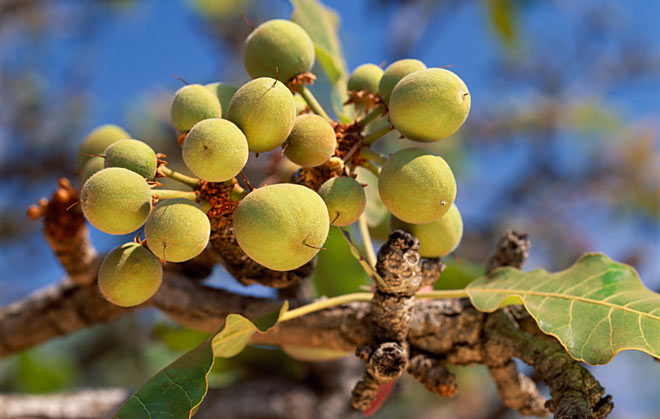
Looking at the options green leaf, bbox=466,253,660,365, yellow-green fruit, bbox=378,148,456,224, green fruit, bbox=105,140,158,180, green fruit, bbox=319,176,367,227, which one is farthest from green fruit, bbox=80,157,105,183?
green leaf, bbox=466,253,660,365

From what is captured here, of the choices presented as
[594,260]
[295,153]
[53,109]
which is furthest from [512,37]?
[53,109]

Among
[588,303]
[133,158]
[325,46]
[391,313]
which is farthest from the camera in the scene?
[325,46]

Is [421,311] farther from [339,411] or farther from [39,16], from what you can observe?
[39,16]

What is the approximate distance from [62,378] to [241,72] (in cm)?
428

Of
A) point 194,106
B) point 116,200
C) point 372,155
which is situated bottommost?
point 116,200

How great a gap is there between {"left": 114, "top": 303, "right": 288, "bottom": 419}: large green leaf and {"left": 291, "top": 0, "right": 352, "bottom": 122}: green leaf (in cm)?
61

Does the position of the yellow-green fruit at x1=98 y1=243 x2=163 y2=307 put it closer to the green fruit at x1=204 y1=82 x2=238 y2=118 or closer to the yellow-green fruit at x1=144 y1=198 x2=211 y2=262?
the yellow-green fruit at x1=144 y1=198 x2=211 y2=262

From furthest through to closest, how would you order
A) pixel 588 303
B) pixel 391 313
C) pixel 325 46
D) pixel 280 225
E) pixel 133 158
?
pixel 325 46
pixel 391 313
pixel 588 303
pixel 133 158
pixel 280 225

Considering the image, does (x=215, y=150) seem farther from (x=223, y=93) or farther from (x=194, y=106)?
(x=223, y=93)

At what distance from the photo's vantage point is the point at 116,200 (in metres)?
0.87

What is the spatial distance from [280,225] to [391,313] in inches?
17.9

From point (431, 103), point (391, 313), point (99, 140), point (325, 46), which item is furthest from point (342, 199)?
point (325, 46)

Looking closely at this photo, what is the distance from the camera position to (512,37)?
360 cm

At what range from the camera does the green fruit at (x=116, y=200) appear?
2.84 ft
